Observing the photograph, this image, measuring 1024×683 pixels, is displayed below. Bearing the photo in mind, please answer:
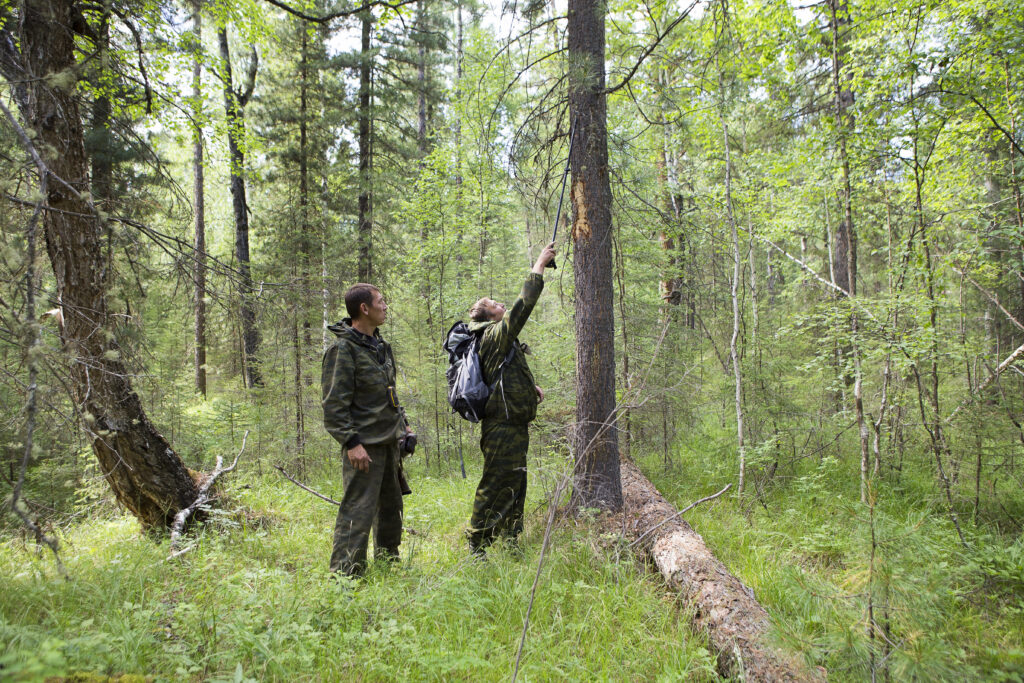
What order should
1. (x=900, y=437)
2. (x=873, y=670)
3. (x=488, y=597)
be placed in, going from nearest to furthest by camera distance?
(x=873, y=670) < (x=488, y=597) < (x=900, y=437)

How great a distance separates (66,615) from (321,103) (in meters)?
12.8

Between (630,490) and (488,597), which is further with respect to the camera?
(630,490)

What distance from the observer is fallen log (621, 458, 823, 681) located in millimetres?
2680

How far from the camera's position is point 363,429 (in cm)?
394

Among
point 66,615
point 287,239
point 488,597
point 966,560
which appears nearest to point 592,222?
point 488,597

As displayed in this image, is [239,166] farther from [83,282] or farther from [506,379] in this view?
[506,379]

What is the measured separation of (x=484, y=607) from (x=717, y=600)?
1.62 meters

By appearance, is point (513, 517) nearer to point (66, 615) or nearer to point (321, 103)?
point (66, 615)

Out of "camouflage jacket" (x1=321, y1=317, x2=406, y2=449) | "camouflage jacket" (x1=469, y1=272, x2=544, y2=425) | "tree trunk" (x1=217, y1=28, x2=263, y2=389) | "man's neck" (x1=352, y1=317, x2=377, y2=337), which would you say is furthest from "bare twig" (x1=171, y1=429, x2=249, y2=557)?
"tree trunk" (x1=217, y1=28, x2=263, y2=389)

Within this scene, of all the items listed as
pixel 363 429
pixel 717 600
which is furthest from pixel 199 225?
pixel 717 600

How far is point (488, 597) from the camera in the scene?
347cm

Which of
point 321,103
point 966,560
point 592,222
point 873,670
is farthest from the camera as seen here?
point 321,103

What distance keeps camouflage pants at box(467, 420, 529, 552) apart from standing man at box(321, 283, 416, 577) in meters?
0.73

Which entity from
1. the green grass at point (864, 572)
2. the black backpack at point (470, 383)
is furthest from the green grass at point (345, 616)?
the black backpack at point (470, 383)
